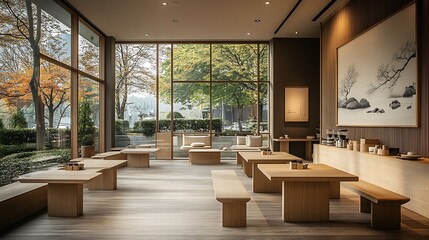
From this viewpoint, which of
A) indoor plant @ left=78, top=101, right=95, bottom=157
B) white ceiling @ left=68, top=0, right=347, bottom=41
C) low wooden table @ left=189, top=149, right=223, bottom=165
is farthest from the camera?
low wooden table @ left=189, top=149, right=223, bottom=165

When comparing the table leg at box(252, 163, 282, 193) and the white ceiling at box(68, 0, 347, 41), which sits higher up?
the white ceiling at box(68, 0, 347, 41)

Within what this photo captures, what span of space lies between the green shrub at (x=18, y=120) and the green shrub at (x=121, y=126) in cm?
550

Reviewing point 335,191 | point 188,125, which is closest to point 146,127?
point 188,125

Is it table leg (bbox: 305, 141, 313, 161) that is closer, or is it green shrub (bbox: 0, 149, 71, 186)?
green shrub (bbox: 0, 149, 71, 186)

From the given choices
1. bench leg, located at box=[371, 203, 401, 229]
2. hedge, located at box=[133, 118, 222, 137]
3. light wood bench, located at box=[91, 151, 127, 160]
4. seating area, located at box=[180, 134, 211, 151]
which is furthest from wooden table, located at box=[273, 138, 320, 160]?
bench leg, located at box=[371, 203, 401, 229]

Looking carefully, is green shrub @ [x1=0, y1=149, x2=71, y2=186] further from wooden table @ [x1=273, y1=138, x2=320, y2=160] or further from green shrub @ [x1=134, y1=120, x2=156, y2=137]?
wooden table @ [x1=273, y1=138, x2=320, y2=160]

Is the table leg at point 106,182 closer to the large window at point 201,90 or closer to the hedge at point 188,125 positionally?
the large window at point 201,90

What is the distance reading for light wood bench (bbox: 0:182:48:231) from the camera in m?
4.25

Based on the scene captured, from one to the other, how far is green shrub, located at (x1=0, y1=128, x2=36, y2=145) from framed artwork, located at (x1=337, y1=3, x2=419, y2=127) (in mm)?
6100

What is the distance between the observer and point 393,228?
4.16 m

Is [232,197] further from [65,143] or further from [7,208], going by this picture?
[65,143]

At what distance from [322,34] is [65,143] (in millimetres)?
6911

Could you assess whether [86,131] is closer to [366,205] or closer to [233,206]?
[233,206]

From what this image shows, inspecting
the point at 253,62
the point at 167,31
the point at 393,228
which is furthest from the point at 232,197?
the point at 253,62
